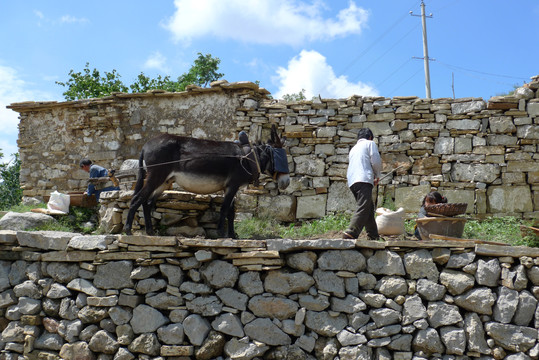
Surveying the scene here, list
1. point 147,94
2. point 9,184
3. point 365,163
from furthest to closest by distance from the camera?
point 9,184 < point 147,94 < point 365,163

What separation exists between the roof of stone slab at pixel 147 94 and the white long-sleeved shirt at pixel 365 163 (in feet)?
11.5

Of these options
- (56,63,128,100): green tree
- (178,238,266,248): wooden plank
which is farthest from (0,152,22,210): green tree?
(178,238,266,248): wooden plank

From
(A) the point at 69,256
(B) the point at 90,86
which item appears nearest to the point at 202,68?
(B) the point at 90,86

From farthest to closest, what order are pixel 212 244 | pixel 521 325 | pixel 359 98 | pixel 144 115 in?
pixel 144 115 < pixel 359 98 < pixel 212 244 < pixel 521 325

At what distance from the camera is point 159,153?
637 cm

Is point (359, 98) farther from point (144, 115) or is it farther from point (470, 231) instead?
point (144, 115)

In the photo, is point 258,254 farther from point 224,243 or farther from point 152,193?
point 152,193

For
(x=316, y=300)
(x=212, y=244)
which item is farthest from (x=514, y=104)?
(x=212, y=244)

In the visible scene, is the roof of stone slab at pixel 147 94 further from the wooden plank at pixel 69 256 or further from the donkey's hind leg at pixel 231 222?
the wooden plank at pixel 69 256

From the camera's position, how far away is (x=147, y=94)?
9.53 meters

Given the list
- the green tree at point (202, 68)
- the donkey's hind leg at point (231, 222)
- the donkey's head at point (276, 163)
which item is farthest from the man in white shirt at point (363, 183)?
the green tree at point (202, 68)

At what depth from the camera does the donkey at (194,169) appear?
630cm

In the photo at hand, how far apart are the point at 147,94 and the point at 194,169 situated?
379 cm

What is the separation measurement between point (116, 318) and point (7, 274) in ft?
5.65
